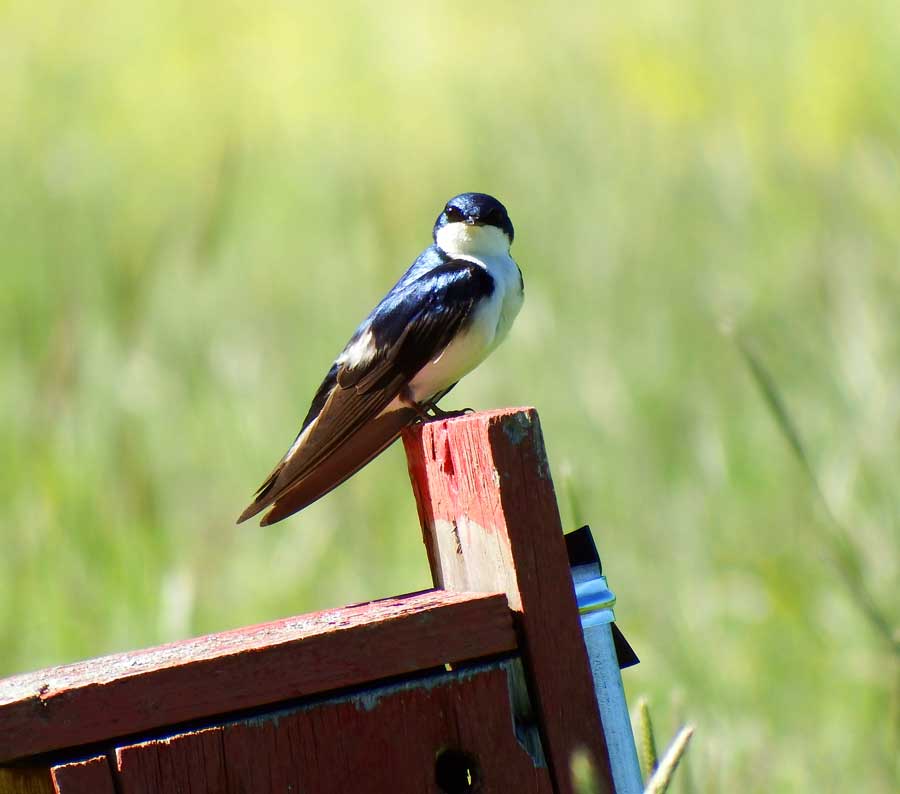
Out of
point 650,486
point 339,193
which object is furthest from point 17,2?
point 650,486

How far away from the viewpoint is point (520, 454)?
1252 millimetres

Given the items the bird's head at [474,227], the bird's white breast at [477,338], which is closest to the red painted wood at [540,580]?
the bird's white breast at [477,338]

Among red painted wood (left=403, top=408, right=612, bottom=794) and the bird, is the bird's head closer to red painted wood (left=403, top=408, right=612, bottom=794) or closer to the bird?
the bird

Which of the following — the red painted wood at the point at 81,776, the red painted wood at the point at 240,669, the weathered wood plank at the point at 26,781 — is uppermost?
the red painted wood at the point at 240,669

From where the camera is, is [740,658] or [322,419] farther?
[740,658]

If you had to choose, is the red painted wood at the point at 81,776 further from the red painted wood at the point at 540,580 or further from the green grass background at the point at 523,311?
the green grass background at the point at 523,311

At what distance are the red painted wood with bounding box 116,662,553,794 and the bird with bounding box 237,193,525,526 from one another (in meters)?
0.60

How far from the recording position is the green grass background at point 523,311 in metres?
3.20

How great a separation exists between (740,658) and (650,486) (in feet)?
2.29

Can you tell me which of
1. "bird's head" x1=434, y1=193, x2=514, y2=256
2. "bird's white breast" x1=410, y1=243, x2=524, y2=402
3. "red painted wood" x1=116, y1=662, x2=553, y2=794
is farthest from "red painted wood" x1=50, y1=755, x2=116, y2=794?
"bird's head" x1=434, y1=193, x2=514, y2=256

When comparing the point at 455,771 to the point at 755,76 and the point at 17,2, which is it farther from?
the point at 17,2

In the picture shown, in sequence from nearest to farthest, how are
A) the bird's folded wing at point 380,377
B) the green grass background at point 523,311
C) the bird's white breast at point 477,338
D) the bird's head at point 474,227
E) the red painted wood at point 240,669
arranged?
the red painted wood at point 240,669 → the bird's folded wing at point 380,377 → the bird's white breast at point 477,338 → the bird's head at point 474,227 → the green grass background at point 523,311

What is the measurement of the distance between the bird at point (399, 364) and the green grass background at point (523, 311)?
577 millimetres

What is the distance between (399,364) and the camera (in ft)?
6.49
